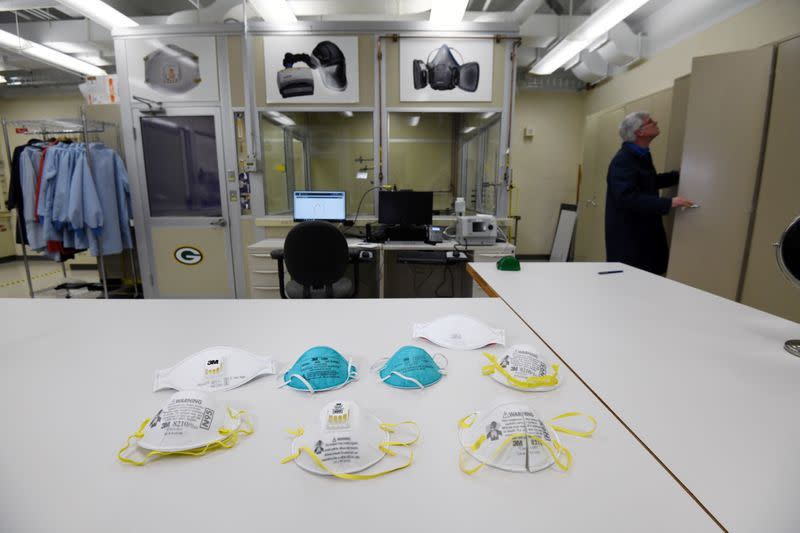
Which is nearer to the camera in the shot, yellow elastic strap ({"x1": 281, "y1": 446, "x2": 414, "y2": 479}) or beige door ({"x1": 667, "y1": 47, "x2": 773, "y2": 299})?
yellow elastic strap ({"x1": 281, "y1": 446, "x2": 414, "y2": 479})

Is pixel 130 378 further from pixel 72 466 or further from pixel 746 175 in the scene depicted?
pixel 746 175

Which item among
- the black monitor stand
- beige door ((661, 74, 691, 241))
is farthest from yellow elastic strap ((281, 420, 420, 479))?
beige door ((661, 74, 691, 241))

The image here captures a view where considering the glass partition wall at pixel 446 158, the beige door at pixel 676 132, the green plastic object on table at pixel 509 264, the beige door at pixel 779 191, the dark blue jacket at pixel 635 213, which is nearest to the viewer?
the green plastic object on table at pixel 509 264

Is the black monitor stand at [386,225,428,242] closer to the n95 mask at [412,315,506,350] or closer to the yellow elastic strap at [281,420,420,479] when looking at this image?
the n95 mask at [412,315,506,350]

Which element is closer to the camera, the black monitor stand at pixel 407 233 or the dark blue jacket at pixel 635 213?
the dark blue jacket at pixel 635 213

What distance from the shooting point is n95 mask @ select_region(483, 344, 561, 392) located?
0.84 m

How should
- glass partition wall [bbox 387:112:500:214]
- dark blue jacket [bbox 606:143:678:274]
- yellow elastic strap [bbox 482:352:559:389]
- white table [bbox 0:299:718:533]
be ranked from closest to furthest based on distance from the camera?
white table [bbox 0:299:718:533] → yellow elastic strap [bbox 482:352:559:389] → dark blue jacket [bbox 606:143:678:274] → glass partition wall [bbox 387:112:500:214]

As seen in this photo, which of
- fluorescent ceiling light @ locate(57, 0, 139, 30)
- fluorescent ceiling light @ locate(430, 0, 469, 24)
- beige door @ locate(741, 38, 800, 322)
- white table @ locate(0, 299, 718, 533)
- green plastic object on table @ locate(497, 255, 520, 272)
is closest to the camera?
white table @ locate(0, 299, 718, 533)

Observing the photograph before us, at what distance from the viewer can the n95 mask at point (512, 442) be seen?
1.99ft

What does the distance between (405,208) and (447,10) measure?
1.69 m

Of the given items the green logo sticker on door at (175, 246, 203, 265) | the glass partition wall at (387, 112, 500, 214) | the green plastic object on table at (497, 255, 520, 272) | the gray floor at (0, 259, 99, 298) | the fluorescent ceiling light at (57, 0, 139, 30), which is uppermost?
the fluorescent ceiling light at (57, 0, 139, 30)

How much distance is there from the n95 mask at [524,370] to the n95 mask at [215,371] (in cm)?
53

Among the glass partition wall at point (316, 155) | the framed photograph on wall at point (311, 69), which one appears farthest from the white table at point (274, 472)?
the framed photograph on wall at point (311, 69)

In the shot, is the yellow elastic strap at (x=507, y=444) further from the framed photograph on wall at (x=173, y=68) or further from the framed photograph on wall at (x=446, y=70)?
the framed photograph on wall at (x=173, y=68)
